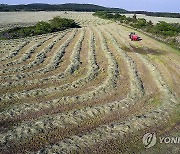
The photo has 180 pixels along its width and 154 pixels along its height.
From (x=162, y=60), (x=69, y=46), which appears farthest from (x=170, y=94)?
(x=69, y=46)

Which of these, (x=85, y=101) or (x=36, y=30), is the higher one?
(x=36, y=30)

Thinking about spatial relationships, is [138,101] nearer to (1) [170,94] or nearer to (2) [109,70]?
(1) [170,94]

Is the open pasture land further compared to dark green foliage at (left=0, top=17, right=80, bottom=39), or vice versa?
dark green foliage at (left=0, top=17, right=80, bottom=39)

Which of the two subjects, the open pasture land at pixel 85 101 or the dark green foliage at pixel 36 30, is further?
the dark green foliage at pixel 36 30

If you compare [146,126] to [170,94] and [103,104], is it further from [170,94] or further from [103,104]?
[170,94]

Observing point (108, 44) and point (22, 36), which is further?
point (22, 36)

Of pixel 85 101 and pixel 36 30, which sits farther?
pixel 36 30

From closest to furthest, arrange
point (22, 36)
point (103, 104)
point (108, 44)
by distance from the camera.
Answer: point (103, 104)
point (108, 44)
point (22, 36)

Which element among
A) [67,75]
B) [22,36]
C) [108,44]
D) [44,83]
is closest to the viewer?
[44,83]
